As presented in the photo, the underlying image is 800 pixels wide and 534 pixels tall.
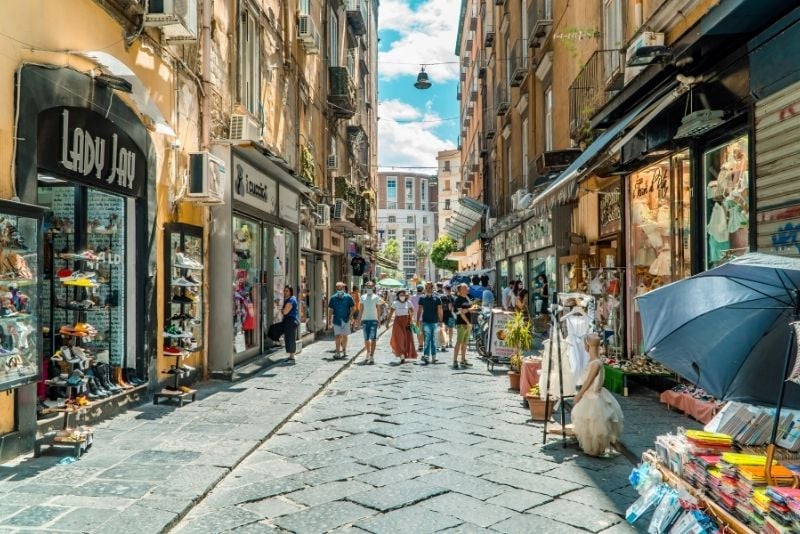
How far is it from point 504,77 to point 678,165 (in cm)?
1638

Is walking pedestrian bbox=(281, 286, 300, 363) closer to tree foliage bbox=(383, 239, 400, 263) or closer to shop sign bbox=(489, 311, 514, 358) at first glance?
shop sign bbox=(489, 311, 514, 358)

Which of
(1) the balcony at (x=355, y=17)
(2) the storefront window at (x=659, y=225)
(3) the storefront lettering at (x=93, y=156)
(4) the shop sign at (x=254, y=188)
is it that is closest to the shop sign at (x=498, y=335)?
Answer: (2) the storefront window at (x=659, y=225)

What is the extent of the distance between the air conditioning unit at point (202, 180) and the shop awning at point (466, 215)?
21564 millimetres

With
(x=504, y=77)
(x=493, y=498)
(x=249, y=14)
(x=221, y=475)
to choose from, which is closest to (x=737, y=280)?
(x=493, y=498)

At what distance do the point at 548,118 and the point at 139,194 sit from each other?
40.7 feet

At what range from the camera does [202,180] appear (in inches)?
353

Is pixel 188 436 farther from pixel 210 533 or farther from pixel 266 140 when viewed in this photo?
pixel 266 140

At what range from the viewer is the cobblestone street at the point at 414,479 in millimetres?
4195

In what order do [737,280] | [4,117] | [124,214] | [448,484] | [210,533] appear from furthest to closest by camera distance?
[124,214], [4,117], [448,484], [210,533], [737,280]

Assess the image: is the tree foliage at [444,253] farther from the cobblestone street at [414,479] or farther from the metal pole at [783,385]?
the metal pole at [783,385]

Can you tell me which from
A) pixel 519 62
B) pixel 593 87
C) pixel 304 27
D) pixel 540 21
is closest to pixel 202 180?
pixel 593 87

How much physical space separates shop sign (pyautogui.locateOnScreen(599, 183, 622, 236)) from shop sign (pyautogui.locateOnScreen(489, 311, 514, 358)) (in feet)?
7.81

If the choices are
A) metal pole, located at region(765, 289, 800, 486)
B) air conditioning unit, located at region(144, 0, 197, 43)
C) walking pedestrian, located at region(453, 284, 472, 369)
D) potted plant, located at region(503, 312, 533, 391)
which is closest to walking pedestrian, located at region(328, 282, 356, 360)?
walking pedestrian, located at region(453, 284, 472, 369)

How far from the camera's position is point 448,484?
496cm
